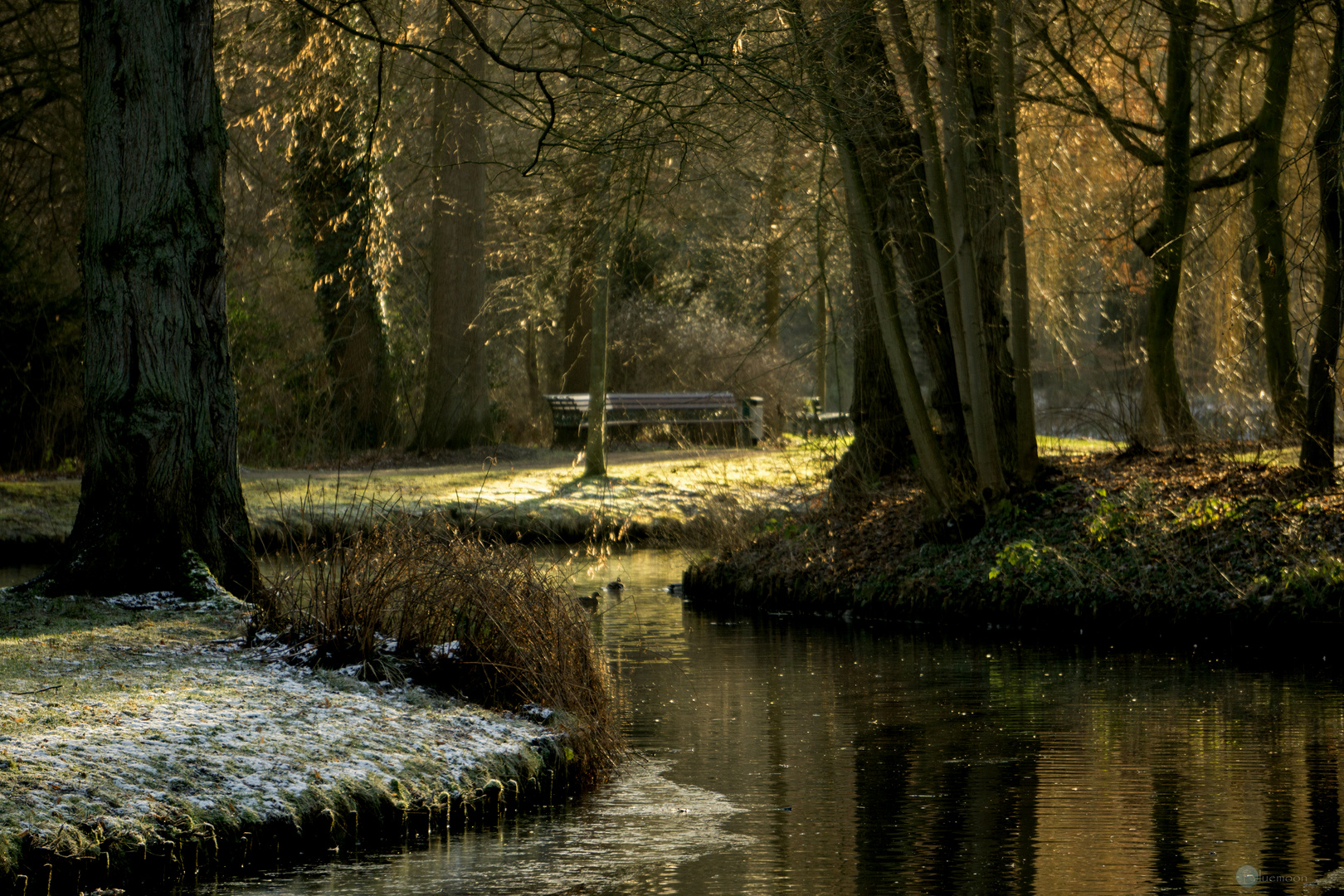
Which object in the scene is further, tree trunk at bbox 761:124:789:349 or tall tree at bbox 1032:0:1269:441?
tall tree at bbox 1032:0:1269:441

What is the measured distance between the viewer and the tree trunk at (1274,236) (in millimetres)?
14328

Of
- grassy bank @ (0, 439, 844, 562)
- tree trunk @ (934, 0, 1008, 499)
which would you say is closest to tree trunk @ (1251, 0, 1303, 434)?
tree trunk @ (934, 0, 1008, 499)

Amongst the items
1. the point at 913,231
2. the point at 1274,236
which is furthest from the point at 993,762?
the point at 1274,236

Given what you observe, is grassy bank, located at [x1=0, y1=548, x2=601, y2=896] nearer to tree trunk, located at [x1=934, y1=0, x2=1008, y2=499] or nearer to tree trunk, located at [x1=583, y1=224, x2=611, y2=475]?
tree trunk, located at [x1=934, y1=0, x2=1008, y2=499]

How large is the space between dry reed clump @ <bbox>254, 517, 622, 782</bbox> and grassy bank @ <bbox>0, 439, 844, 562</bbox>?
658 cm

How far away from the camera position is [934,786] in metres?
7.65

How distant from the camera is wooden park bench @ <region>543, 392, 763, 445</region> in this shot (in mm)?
27453

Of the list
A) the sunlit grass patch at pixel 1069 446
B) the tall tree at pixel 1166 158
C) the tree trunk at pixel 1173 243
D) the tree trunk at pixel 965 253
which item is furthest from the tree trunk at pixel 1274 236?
the tree trunk at pixel 965 253

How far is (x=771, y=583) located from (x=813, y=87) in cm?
679

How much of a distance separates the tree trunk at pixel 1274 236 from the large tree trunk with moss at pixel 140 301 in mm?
9831

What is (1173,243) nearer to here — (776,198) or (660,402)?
(776,198)

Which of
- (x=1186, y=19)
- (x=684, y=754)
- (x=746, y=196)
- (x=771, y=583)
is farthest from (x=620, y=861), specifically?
(x=746, y=196)

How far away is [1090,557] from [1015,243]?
10.1ft

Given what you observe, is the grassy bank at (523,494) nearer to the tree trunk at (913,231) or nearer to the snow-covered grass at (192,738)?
the tree trunk at (913,231)
